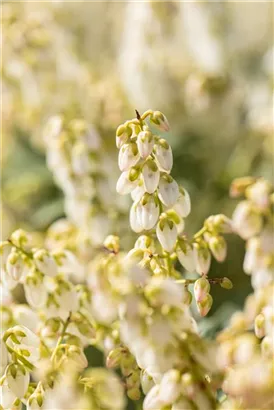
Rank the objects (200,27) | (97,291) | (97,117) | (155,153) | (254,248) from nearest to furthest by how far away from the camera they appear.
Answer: (97,291) → (155,153) → (254,248) → (97,117) → (200,27)

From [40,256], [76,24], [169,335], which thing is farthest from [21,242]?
[76,24]

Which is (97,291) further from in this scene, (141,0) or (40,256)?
(141,0)

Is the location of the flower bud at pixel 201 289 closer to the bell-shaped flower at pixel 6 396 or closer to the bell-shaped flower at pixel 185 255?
the bell-shaped flower at pixel 185 255

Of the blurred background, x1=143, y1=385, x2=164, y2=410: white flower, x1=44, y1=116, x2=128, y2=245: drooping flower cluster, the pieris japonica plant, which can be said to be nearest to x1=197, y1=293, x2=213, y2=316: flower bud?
the pieris japonica plant

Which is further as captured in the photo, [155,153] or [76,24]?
[76,24]

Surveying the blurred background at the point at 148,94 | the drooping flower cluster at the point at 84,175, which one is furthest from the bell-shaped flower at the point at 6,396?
the blurred background at the point at 148,94

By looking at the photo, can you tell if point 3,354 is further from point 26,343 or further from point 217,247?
point 217,247

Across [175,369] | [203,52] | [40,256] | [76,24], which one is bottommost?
[175,369]

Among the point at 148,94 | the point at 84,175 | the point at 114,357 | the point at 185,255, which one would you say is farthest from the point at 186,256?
the point at 148,94
